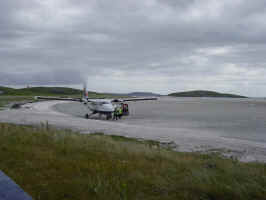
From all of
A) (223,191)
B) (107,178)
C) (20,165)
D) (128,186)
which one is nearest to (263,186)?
(223,191)

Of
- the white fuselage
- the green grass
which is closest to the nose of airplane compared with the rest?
the white fuselage

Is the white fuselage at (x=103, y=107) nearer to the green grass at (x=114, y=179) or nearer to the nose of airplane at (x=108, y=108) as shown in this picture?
the nose of airplane at (x=108, y=108)

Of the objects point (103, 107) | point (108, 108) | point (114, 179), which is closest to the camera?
point (114, 179)

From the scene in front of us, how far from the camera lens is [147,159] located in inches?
323

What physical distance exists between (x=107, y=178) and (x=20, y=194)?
84.6 inches

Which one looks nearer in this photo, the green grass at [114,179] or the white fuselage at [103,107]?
the green grass at [114,179]

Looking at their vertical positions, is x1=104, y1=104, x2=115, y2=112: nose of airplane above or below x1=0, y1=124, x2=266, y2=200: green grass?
below

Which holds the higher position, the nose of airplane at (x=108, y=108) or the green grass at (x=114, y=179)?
the green grass at (x=114, y=179)

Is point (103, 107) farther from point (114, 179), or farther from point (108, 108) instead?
point (114, 179)

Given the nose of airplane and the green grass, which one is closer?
the green grass

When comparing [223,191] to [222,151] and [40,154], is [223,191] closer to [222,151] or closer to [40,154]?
[40,154]

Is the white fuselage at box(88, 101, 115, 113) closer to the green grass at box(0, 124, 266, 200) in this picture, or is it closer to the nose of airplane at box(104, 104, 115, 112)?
the nose of airplane at box(104, 104, 115, 112)

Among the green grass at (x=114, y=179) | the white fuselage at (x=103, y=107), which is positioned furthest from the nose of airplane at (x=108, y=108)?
the green grass at (x=114, y=179)

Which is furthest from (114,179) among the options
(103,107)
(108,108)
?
(103,107)
